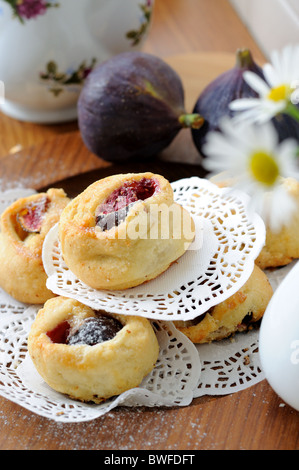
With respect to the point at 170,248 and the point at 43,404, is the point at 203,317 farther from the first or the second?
the point at 43,404

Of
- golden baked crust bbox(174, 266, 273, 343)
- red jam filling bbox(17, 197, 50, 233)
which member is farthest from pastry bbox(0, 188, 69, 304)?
golden baked crust bbox(174, 266, 273, 343)

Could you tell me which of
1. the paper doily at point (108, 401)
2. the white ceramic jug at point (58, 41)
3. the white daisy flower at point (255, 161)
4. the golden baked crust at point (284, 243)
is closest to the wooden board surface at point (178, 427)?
the paper doily at point (108, 401)

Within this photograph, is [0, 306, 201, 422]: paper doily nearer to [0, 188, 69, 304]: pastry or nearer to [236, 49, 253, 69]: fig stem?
[0, 188, 69, 304]: pastry

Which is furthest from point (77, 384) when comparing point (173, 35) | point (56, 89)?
point (173, 35)

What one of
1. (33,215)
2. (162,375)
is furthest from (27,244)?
(162,375)

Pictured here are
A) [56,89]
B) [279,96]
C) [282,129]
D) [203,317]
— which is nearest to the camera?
[279,96]

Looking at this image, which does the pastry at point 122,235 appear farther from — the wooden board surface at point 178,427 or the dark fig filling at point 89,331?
the wooden board surface at point 178,427
